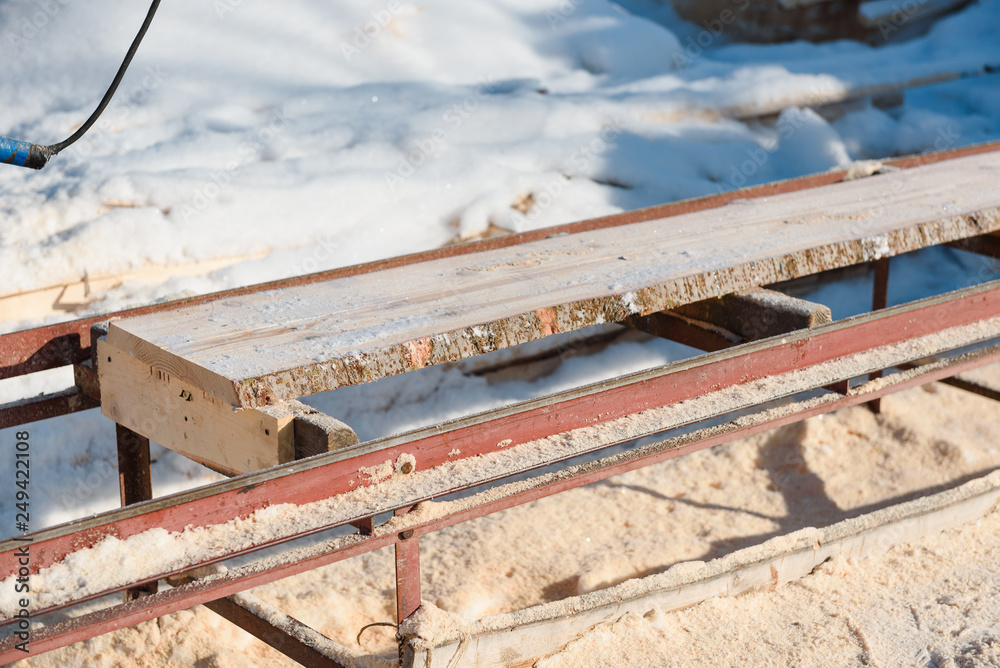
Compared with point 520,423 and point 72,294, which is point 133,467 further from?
point 520,423

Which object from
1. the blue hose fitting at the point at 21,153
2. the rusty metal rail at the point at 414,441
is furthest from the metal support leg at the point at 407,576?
the blue hose fitting at the point at 21,153

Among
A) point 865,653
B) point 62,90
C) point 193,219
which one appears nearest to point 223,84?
point 62,90

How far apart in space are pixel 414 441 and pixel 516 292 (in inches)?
26.4

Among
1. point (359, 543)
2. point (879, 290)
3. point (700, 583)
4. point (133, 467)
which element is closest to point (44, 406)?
point (133, 467)

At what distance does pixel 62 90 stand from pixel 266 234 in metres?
1.94

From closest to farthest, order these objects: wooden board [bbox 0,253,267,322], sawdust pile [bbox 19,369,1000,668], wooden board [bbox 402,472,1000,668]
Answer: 1. wooden board [bbox 402,472,1000,668]
2. sawdust pile [bbox 19,369,1000,668]
3. wooden board [bbox 0,253,267,322]

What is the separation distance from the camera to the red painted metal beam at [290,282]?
246 centimetres

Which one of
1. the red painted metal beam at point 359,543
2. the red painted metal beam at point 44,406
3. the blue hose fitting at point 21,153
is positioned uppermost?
the blue hose fitting at point 21,153

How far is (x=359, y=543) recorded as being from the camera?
6.78ft

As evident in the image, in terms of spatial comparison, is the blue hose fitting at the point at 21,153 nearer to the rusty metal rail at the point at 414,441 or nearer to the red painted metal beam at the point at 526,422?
the rusty metal rail at the point at 414,441

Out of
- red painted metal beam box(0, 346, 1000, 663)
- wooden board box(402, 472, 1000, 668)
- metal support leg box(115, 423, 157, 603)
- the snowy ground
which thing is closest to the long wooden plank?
red painted metal beam box(0, 346, 1000, 663)

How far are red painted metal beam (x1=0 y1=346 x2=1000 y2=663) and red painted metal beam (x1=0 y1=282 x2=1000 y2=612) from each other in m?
0.14

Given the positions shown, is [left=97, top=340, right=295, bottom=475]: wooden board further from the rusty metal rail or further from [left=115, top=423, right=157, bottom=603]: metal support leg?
[left=115, top=423, right=157, bottom=603]: metal support leg

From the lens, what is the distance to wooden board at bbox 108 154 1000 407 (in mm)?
2105
